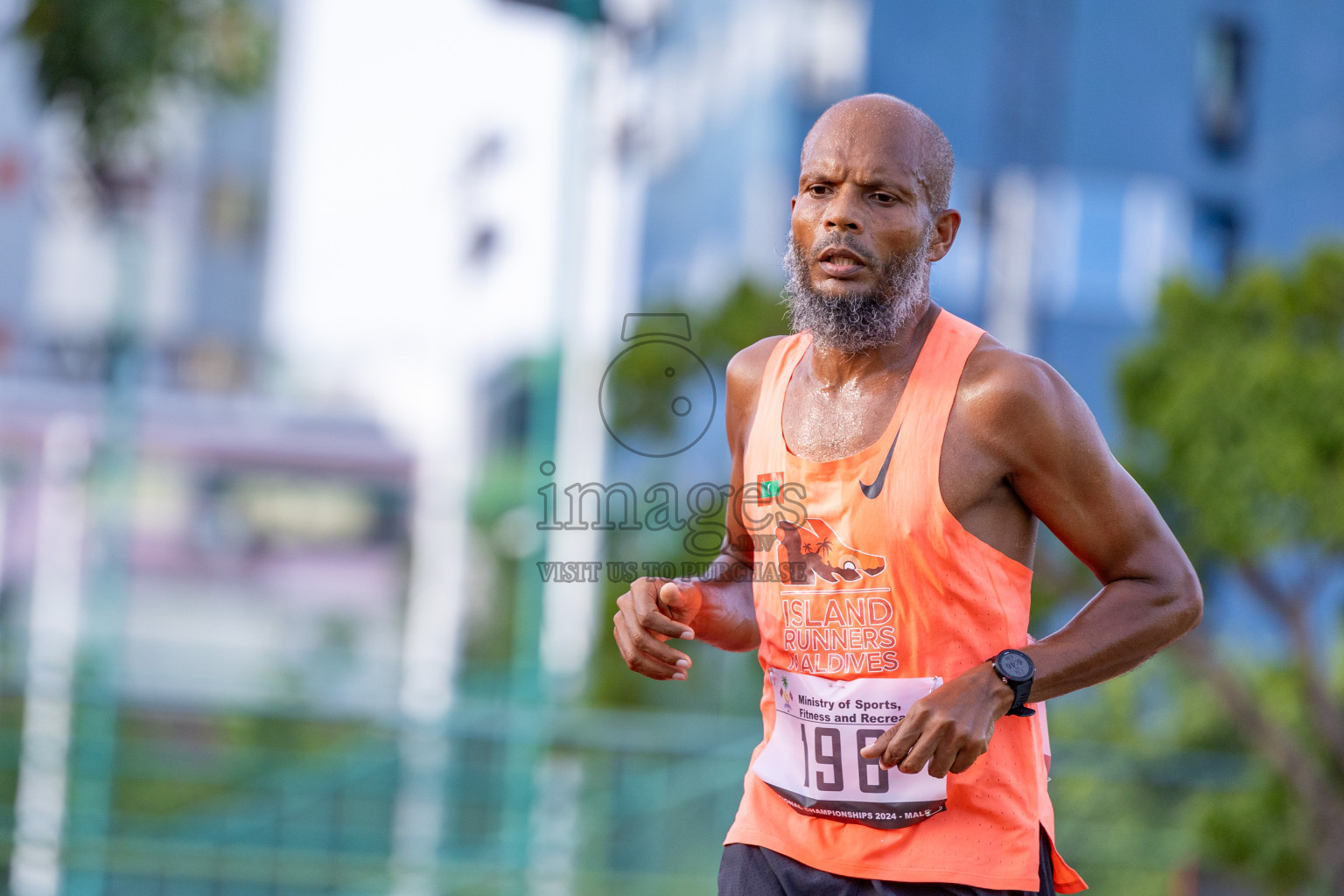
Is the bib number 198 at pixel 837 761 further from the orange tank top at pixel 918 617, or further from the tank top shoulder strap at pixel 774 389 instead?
the tank top shoulder strap at pixel 774 389

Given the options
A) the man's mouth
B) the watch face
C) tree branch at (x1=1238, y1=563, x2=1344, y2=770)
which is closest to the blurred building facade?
tree branch at (x1=1238, y1=563, x2=1344, y2=770)

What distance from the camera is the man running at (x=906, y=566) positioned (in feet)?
6.15

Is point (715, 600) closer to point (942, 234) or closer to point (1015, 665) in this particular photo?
point (1015, 665)

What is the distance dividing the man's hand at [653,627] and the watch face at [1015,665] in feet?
1.31

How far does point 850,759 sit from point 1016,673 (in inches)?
10.9

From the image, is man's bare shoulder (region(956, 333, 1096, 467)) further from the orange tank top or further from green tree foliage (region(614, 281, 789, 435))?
green tree foliage (region(614, 281, 789, 435))

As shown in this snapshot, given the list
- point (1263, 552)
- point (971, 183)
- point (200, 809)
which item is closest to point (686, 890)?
point (200, 809)

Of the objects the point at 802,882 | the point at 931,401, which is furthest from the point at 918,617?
the point at 802,882

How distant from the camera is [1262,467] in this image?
Answer: 895 cm

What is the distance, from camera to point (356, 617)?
356 inches

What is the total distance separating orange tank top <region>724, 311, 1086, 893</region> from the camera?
1.89 meters

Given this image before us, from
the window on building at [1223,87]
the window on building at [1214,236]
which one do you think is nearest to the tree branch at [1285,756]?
the window on building at [1214,236]

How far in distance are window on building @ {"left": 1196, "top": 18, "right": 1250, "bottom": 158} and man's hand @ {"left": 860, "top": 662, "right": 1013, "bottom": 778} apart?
16567 mm

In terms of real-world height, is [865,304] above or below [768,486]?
above
